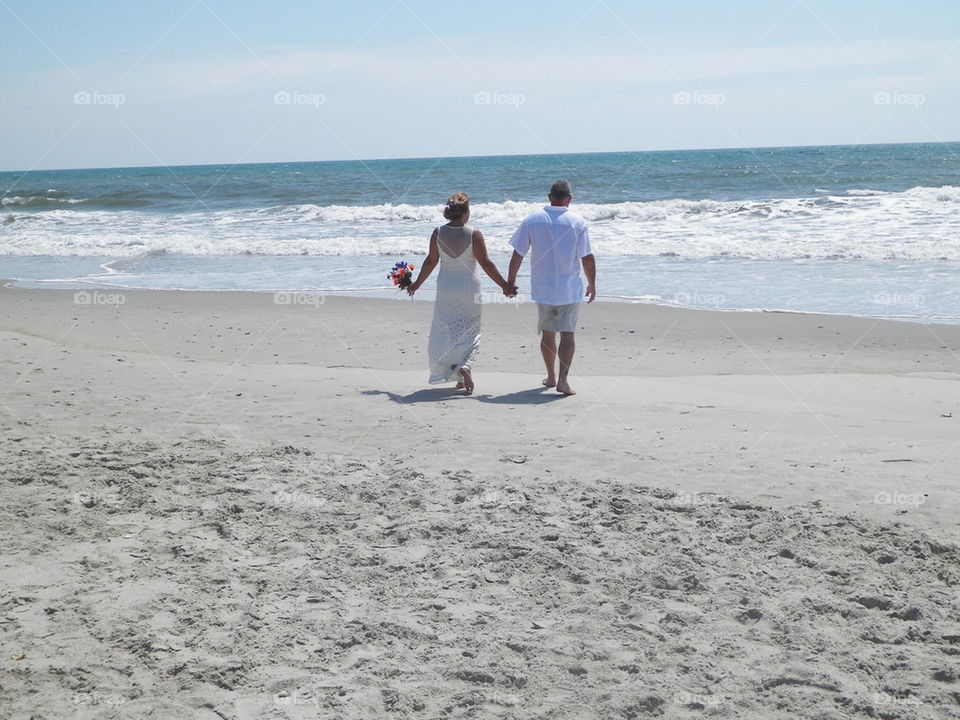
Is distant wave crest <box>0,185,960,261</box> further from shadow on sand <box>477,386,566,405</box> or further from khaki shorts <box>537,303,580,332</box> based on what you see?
shadow on sand <box>477,386,566,405</box>

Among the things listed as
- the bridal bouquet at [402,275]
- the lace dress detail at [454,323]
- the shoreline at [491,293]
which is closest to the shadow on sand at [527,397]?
the lace dress detail at [454,323]

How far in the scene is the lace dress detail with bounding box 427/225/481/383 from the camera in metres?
6.95

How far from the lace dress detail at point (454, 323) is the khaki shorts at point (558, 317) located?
0.53 meters

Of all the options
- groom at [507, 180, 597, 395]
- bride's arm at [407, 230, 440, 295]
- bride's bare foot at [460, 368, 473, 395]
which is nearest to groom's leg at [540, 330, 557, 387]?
groom at [507, 180, 597, 395]

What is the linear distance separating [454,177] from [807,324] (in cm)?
3666

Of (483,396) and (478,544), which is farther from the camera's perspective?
(483,396)

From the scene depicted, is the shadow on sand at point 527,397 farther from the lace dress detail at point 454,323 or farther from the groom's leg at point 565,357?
the lace dress detail at point 454,323

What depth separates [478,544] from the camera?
397 cm

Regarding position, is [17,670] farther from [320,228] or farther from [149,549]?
[320,228]

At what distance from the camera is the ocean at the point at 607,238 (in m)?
12.7

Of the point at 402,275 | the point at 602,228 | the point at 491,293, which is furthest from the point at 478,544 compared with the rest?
the point at 602,228

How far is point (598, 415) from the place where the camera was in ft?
20.0

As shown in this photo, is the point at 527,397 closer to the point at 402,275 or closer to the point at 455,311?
the point at 455,311

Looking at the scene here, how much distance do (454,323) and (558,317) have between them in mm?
820
